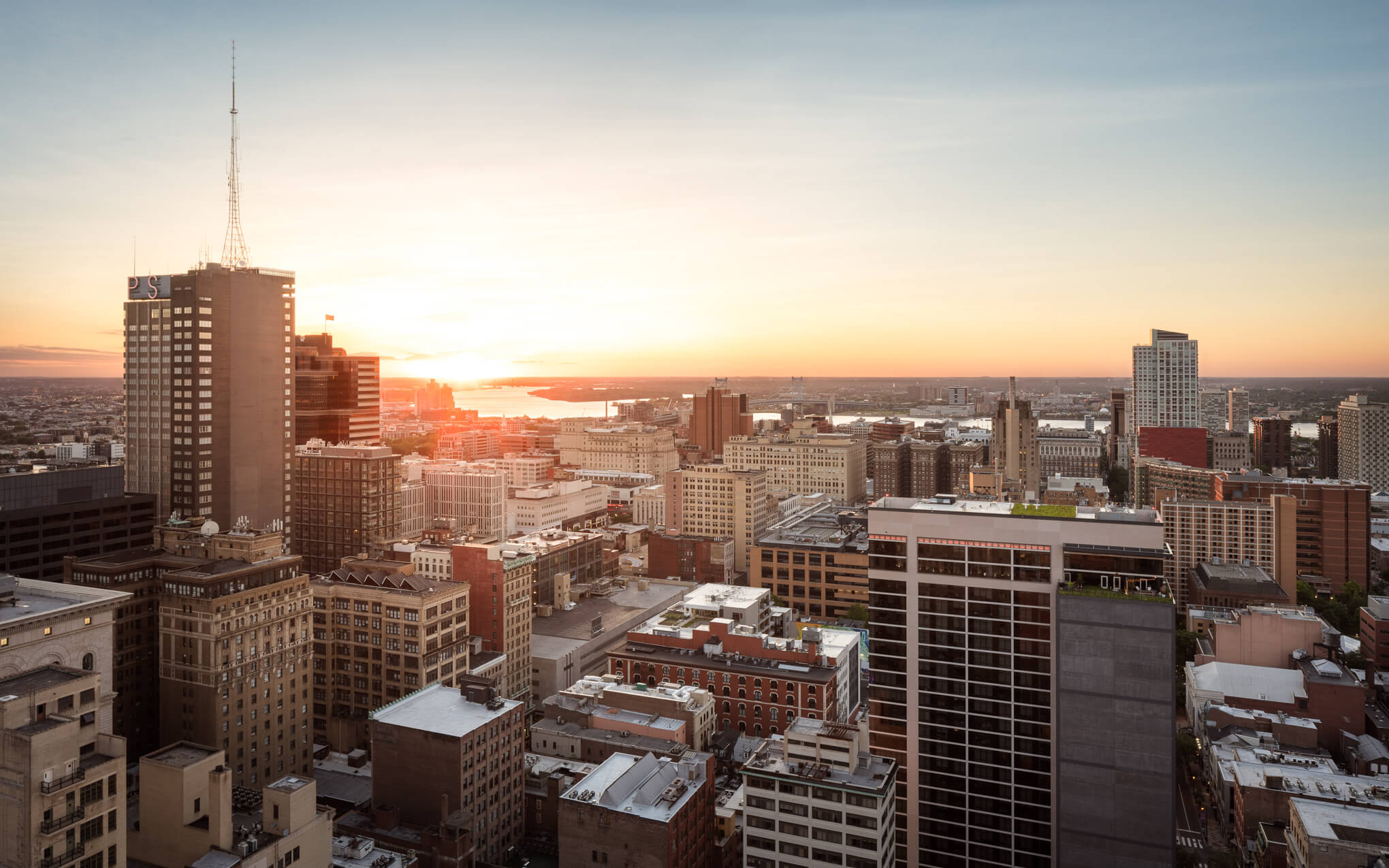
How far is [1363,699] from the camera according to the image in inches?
2478

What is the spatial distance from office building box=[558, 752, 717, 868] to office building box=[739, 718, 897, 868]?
3268 millimetres

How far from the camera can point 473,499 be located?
135 meters

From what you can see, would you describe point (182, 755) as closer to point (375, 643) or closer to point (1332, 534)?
point (375, 643)

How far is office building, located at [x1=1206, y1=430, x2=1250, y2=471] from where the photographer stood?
6442 inches

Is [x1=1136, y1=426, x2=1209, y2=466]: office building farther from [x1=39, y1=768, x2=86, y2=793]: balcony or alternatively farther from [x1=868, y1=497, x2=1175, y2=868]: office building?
[x1=39, y1=768, x2=86, y2=793]: balcony

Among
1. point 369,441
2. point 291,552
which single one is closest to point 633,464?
point 369,441

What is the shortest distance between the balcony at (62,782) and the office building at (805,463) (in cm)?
12896

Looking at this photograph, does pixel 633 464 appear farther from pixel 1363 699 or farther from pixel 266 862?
pixel 266 862

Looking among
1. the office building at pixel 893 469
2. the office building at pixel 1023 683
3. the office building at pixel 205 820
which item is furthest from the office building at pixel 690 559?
the office building at pixel 205 820

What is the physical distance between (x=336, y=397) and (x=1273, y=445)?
177291mm

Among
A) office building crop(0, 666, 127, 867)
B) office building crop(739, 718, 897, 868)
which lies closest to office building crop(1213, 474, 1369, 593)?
office building crop(739, 718, 897, 868)

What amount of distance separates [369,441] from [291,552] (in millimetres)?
60385

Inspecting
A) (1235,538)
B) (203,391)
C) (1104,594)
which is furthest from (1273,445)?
(203,391)

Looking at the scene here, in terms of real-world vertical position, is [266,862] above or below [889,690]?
below
